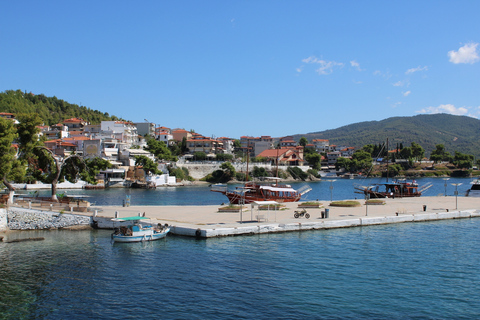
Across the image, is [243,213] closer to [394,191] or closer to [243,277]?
[243,277]

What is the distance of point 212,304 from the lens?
52.5ft

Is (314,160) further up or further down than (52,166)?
further up

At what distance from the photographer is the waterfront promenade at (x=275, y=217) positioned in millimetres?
28719

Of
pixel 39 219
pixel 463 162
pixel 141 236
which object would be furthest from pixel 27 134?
pixel 463 162

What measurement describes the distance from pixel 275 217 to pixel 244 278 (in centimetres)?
1341

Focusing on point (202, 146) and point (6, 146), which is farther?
point (202, 146)

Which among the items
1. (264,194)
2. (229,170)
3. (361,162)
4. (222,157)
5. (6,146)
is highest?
(222,157)

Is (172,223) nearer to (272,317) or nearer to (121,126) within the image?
(272,317)

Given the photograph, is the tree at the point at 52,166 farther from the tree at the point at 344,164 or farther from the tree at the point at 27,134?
the tree at the point at 344,164

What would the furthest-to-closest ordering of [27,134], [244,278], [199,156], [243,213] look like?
1. [199,156]
2. [27,134]
3. [243,213]
4. [244,278]

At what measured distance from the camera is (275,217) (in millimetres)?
32312

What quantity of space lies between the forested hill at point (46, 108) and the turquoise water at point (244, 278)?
11749cm

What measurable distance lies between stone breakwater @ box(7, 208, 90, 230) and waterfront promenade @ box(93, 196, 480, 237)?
6.54 ft

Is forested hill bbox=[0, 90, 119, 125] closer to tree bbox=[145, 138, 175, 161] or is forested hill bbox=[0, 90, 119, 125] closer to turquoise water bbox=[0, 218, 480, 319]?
tree bbox=[145, 138, 175, 161]
